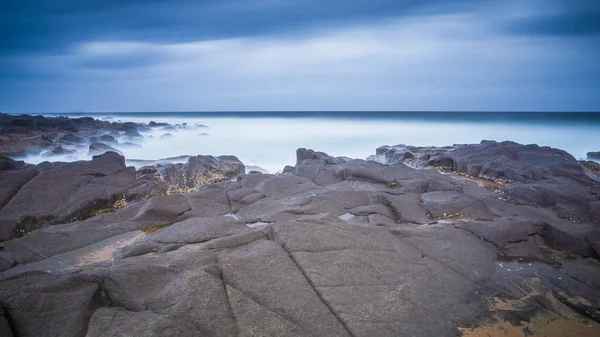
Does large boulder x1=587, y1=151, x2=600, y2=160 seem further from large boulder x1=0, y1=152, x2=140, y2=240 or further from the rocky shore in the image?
large boulder x1=0, y1=152, x2=140, y2=240

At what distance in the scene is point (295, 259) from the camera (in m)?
5.47

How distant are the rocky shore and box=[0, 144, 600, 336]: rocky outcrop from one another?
25 millimetres

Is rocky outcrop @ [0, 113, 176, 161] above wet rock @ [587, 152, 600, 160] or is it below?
above

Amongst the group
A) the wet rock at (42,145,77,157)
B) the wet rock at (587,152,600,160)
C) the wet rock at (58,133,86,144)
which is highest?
the wet rock at (58,133,86,144)

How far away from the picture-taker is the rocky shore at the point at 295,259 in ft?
13.7

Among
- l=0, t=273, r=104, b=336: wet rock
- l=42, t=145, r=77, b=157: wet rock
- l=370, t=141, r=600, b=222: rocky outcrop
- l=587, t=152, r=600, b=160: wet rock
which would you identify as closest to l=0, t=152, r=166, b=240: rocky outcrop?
l=0, t=273, r=104, b=336: wet rock

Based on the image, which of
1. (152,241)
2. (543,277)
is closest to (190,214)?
(152,241)

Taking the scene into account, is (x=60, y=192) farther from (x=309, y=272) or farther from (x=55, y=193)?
(x=309, y=272)

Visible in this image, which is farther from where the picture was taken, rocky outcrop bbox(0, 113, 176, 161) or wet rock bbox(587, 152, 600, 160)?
wet rock bbox(587, 152, 600, 160)

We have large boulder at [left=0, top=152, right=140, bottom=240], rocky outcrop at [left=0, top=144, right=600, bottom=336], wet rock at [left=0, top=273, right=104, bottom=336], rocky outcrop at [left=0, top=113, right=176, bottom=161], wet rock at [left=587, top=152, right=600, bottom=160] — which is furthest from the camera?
wet rock at [left=587, top=152, right=600, bottom=160]

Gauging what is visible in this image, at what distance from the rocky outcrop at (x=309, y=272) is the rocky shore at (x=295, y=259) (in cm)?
2

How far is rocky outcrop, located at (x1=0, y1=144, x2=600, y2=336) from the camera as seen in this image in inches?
162

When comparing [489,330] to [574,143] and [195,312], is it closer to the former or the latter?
[195,312]

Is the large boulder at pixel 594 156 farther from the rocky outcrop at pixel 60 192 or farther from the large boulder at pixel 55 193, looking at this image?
the large boulder at pixel 55 193
